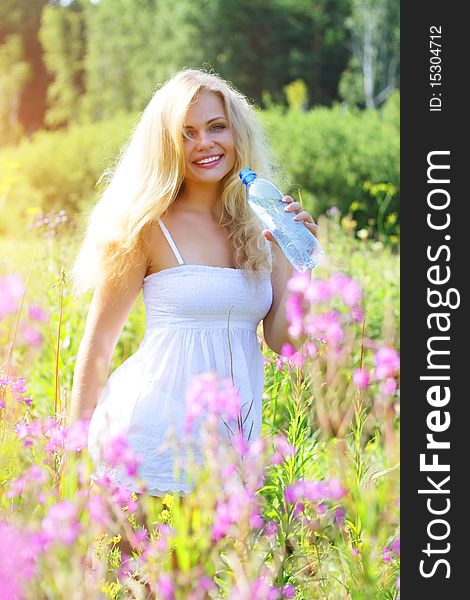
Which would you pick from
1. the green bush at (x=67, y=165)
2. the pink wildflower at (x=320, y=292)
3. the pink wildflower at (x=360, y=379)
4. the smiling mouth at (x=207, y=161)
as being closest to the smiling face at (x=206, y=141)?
the smiling mouth at (x=207, y=161)

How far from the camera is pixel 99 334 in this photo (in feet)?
7.75

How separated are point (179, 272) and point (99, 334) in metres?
0.28

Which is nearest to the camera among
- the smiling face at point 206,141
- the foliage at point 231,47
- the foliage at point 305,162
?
the smiling face at point 206,141

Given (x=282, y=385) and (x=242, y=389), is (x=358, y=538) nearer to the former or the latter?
(x=242, y=389)

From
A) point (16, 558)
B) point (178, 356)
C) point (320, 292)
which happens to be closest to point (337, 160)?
point (178, 356)

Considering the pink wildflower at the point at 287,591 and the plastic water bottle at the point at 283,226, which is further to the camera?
the plastic water bottle at the point at 283,226

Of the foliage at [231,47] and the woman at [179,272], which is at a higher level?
the foliage at [231,47]

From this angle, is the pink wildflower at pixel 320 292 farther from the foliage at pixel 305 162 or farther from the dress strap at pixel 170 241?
the foliage at pixel 305 162

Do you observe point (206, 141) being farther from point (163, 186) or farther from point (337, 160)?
point (337, 160)

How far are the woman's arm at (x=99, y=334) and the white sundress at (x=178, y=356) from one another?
0.16 feet

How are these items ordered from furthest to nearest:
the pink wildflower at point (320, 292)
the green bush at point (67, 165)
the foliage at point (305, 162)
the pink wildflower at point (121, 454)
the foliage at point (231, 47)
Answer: the foliage at point (231, 47)
the green bush at point (67, 165)
the foliage at point (305, 162)
the pink wildflower at point (320, 292)
the pink wildflower at point (121, 454)

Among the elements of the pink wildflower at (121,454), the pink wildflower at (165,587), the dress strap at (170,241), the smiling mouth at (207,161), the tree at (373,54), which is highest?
the tree at (373,54)

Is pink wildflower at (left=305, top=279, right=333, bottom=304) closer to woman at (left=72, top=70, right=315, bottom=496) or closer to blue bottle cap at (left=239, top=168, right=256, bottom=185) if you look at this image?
woman at (left=72, top=70, right=315, bottom=496)

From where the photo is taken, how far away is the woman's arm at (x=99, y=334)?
2.35m
